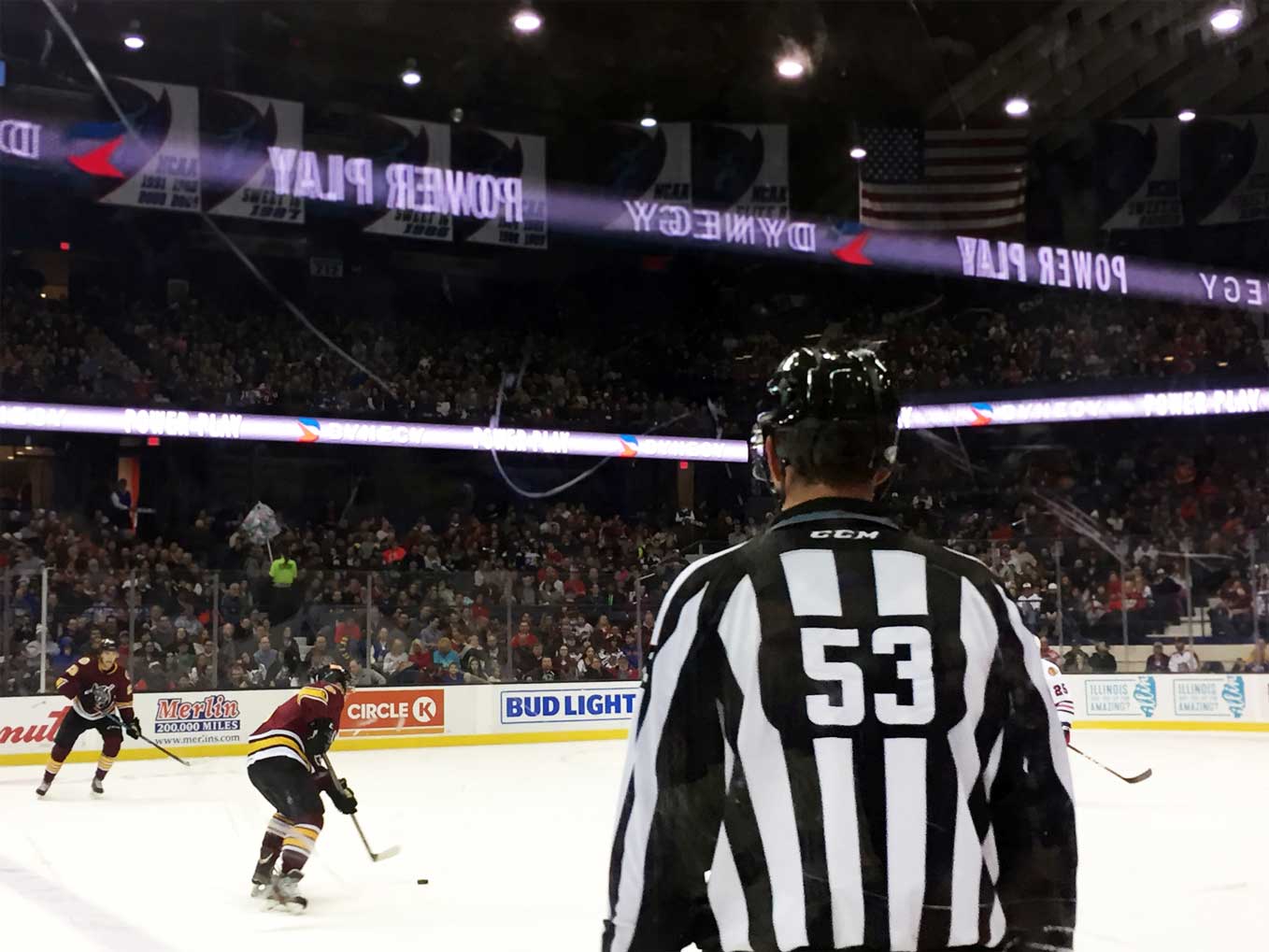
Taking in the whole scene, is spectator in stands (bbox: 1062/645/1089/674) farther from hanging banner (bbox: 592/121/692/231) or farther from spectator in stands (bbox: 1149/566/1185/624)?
hanging banner (bbox: 592/121/692/231)

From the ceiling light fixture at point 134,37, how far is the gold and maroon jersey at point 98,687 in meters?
9.05

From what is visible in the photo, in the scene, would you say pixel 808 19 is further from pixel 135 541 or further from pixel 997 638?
pixel 997 638

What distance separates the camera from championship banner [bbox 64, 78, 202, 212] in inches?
645

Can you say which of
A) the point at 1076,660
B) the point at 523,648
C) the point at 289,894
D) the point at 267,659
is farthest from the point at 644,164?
the point at 289,894

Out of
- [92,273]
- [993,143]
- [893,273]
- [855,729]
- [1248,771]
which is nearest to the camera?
[855,729]

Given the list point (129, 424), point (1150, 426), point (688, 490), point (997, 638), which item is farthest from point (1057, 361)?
point (997, 638)

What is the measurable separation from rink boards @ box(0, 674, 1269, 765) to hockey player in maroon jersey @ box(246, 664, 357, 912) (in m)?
6.90

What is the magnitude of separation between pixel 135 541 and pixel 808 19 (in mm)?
11448

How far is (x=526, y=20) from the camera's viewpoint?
17750 mm

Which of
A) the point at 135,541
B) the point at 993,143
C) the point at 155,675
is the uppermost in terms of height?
the point at 993,143

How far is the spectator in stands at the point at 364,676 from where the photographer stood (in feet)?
45.6

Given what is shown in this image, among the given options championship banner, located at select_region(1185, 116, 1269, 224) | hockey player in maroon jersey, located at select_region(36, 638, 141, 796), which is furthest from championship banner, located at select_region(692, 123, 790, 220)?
hockey player in maroon jersey, located at select_region(36, 638, 141, 796)

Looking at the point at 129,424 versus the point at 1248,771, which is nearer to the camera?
the point at 1248,771

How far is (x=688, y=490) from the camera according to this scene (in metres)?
23.0
